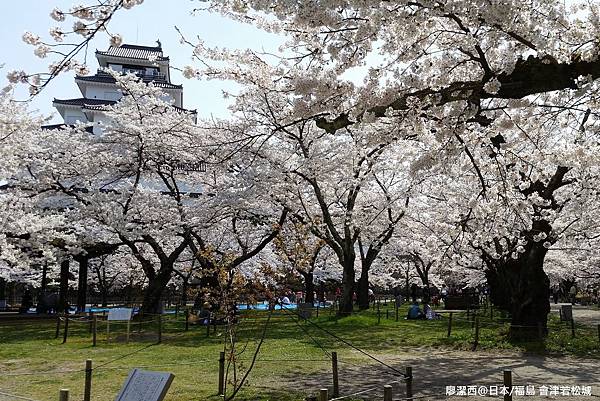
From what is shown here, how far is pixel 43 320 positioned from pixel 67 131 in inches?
304

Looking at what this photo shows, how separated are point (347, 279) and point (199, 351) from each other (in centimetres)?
903

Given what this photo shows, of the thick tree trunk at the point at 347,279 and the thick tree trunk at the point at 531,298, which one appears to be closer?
the thick tree trunk at the point at 531,298

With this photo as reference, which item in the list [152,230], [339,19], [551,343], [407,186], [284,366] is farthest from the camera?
[407,186]

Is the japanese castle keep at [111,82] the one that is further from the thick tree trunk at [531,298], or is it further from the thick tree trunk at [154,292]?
the thick tree trunk at [531,298]

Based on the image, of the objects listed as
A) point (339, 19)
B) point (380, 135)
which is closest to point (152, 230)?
point (380, 135)

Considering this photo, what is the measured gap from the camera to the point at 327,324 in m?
19.1

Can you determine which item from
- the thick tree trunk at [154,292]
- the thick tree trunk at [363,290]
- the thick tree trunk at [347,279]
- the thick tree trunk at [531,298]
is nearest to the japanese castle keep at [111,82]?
the thick tree trunk at [363,290]

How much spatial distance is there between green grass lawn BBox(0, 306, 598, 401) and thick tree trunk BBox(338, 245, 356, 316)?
104 cm

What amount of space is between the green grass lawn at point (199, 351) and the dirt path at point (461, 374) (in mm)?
536

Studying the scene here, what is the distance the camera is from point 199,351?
12273 mm

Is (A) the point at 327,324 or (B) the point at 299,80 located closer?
(B) the point at 299,80

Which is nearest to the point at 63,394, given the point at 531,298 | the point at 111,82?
the point at 531,298

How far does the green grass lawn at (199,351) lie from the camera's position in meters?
8.36

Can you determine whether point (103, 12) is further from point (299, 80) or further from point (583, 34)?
point (583, 34)
